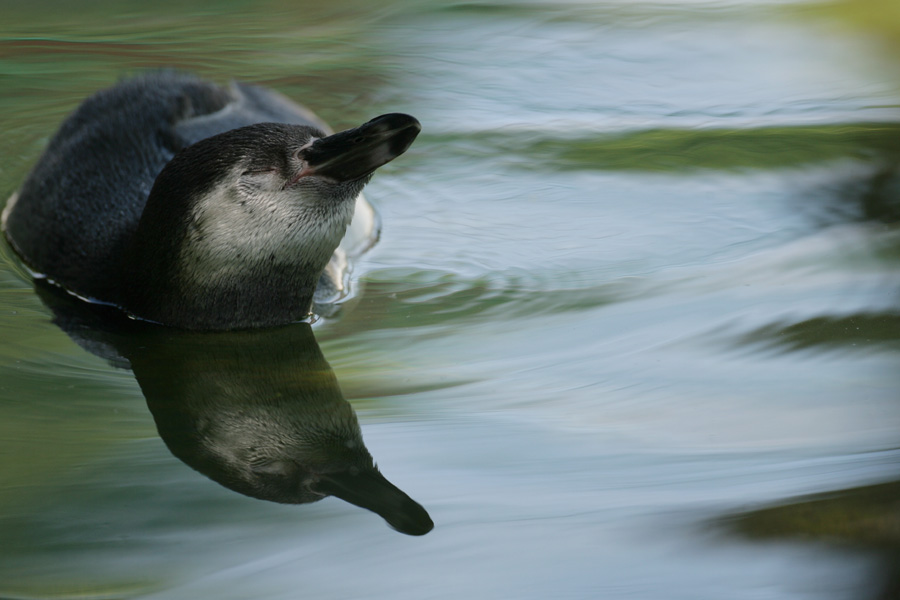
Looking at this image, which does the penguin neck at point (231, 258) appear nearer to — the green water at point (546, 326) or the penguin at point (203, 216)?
the penguin at point (203, 216)

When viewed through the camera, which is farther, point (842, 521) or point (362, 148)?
point (362, 148)

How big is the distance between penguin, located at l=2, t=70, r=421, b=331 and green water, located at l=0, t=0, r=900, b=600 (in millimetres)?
171

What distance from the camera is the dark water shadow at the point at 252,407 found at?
7.45 feet

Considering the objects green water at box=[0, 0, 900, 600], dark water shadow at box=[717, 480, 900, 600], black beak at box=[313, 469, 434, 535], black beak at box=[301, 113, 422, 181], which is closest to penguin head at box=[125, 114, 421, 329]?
black beak at box=[301, 113, 422, 181]

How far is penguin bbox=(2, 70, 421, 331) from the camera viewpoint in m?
2.94

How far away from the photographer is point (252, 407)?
2.74 m

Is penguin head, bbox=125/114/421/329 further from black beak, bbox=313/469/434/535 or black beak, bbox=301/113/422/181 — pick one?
black beak, bbox=313/469/434/535

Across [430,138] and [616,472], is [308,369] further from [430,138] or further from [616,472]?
[430,138]

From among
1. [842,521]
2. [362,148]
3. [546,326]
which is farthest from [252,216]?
[842,521]

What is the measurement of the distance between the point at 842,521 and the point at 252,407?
4.37 feet

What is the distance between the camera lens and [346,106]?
5.11 m

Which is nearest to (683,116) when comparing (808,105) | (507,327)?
(808,105)

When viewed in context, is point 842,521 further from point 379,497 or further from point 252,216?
point 252,216

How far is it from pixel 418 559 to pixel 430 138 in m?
2.83
